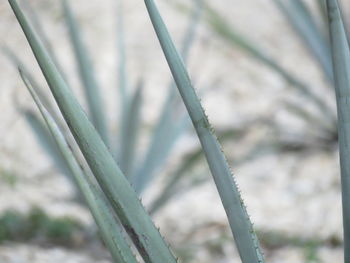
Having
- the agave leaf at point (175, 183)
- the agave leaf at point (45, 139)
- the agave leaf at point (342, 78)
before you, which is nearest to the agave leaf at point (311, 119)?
the agave leaf at point (175, 183)

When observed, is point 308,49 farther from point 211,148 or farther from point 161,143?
point 211,148

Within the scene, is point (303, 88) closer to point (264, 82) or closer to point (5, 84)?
point (264, 82)

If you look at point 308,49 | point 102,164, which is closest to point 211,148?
point 102,164

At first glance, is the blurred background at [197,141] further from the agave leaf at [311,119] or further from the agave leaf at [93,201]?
the agave leaf at [93,201]

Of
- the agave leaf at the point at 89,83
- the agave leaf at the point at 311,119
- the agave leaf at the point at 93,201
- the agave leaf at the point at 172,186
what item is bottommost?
the agave leaf at the point at 93,201

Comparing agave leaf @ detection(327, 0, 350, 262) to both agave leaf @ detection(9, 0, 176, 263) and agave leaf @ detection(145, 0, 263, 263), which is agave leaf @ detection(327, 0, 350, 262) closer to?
agave leaf @ detection(145, 0, 263, 263)

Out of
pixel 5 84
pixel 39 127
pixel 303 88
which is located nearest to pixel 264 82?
pixel 303 88
